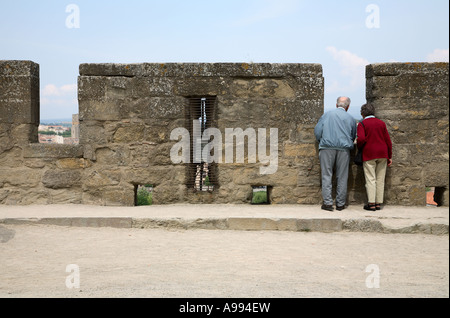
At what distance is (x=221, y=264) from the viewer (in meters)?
4.76

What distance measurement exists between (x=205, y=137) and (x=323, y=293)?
4114 millimetres

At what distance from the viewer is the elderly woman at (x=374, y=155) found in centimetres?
719

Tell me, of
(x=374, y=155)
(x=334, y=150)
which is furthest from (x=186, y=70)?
(x=374, y=155)

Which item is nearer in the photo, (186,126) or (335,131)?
(335,131)

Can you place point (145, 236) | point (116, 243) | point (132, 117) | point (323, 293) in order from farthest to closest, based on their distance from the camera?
1. point (132, 117)
2. point (145, 236)
3. point (116, 243)
4. point (323, 293)

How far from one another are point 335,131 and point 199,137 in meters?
1.96

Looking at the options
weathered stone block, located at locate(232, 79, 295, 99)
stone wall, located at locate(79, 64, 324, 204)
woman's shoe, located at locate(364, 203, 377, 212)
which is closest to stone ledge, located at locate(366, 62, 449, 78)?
stone wall, located at locate(79, 64, 324, 204)

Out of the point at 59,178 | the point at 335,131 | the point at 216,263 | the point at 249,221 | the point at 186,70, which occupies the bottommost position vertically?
the point at 216,263

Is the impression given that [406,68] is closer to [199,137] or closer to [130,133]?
[199,137]

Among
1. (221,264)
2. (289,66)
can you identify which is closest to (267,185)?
(289,66)

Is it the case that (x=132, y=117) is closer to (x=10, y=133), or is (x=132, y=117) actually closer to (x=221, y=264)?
(x=10, y=133)

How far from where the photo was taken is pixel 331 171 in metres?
7.27

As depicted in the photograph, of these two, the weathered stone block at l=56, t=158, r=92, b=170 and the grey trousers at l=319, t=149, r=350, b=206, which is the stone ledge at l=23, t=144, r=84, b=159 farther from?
the grey trousers at l=319, t=149, r=350, b=206

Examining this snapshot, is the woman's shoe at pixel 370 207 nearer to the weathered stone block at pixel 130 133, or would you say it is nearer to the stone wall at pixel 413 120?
the stone wall at pixel 413 120
